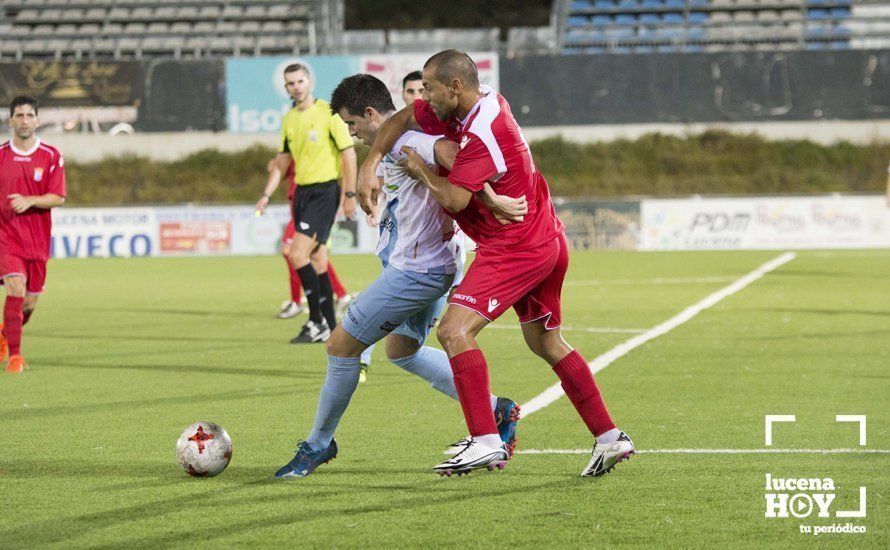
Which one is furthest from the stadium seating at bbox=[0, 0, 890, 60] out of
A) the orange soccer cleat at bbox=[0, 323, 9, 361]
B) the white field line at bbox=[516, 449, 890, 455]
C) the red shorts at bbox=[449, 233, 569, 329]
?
the red shorts at bbox=[449, 233, 569, 329]

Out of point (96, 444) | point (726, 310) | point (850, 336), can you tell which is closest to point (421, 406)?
point (96, 444)

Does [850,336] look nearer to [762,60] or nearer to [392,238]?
[392,238]

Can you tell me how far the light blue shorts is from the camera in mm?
5629

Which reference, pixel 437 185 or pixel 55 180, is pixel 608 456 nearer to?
pixel 437 185

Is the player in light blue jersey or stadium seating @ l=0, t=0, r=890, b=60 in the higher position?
the player in light blue jersey

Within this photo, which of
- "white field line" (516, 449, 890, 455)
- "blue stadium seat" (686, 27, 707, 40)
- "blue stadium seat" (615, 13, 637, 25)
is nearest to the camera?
"white field line" (516, 449, 890, 455)

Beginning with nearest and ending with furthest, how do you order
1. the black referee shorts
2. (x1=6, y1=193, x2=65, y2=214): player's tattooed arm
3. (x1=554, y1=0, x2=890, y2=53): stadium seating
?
(x1=6, y1=193, x2=65, y2=214): player's tattooed arm, the black referee shorts, (x1=554, y1=0, x2=890, y2=53): stadium seating

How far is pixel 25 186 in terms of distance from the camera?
10180 mm

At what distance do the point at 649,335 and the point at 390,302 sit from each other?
22.0 feet

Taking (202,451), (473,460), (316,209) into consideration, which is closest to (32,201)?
(316,209)

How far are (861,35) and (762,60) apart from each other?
353 centimetres

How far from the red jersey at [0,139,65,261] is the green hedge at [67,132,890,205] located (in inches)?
1028

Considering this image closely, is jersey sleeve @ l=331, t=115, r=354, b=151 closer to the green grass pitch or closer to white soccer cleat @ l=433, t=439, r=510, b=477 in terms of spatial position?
the green grass pitch

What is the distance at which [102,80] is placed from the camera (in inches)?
1383
